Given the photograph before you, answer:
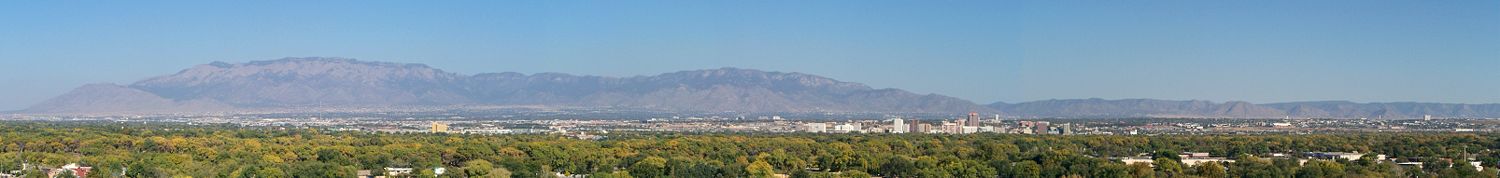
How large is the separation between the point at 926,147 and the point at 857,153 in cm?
1138

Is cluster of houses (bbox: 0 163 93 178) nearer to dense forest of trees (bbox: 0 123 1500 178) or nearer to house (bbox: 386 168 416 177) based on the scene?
dense forest of trees (bbox: 0 123 1500 178)

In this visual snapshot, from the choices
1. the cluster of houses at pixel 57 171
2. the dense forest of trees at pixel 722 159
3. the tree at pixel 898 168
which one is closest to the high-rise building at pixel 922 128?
the dense forest of trees at pixel 722 159

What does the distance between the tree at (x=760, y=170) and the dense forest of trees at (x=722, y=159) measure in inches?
4.3

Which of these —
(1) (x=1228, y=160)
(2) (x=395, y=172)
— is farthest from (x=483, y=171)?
(1) (x=1228, y=160)

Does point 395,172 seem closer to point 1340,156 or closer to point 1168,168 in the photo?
point 1168,168

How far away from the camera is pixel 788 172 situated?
214 feet

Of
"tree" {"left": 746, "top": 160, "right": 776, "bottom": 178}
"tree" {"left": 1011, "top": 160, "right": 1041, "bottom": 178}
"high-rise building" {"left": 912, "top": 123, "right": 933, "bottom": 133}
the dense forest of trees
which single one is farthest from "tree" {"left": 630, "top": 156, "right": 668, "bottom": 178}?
"high-rise building" {"left": 912, "top": 123, "right": 933, "bottom": 133}

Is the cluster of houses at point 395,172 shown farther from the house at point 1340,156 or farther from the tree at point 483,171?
the house at point 1340,156

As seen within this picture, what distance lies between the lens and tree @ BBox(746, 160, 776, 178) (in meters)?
58.9

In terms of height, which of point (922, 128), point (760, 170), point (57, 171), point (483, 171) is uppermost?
point (922, 128)

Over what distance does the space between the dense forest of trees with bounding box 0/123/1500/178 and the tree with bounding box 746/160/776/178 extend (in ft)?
0.35

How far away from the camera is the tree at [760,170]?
58922 mm

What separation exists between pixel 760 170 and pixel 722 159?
10347 mm

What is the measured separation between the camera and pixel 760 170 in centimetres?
6041
